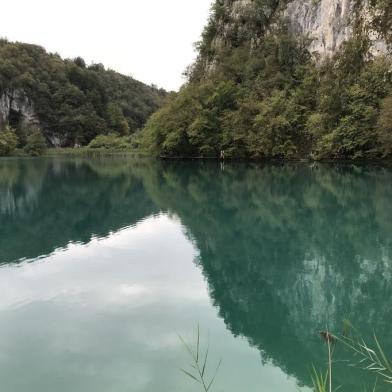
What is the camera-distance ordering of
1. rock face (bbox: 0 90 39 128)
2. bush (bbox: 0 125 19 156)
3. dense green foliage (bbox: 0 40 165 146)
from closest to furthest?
1. bush (bbox: 0 125 19 156)
2. rock face (bbox: 0 90 39 128)
3. dense green foliage (bbox: 0 40 165 146)

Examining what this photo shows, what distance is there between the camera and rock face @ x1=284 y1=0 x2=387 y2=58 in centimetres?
4491

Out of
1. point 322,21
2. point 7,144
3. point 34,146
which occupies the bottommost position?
point 34,146

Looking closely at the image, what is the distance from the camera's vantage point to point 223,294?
27.9 ft

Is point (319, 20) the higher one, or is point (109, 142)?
point (319, 20)

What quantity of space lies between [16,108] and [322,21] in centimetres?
9587

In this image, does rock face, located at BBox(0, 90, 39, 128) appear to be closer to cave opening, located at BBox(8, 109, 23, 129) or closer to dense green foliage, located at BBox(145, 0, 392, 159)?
cave opening, located at BBox(8, 109, 23, 129)

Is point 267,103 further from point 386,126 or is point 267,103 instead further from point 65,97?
point 65,97

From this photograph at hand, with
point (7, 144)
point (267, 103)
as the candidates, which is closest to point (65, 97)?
point (7, 144)

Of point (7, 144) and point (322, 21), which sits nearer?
point (322, 21)

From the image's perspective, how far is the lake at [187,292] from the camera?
557cm

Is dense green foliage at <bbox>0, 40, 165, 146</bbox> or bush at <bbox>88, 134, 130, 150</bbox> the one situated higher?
dense green foliage at <bbox>0, 40, 165, 146</bbox>

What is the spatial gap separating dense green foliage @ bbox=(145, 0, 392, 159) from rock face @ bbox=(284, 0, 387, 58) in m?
1.52

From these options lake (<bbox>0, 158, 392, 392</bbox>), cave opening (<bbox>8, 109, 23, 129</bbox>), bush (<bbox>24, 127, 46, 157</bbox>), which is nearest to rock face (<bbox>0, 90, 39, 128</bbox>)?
cave opening (<bbox>8, 109, 23, 129</bbox>)

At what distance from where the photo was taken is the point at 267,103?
48.8m
